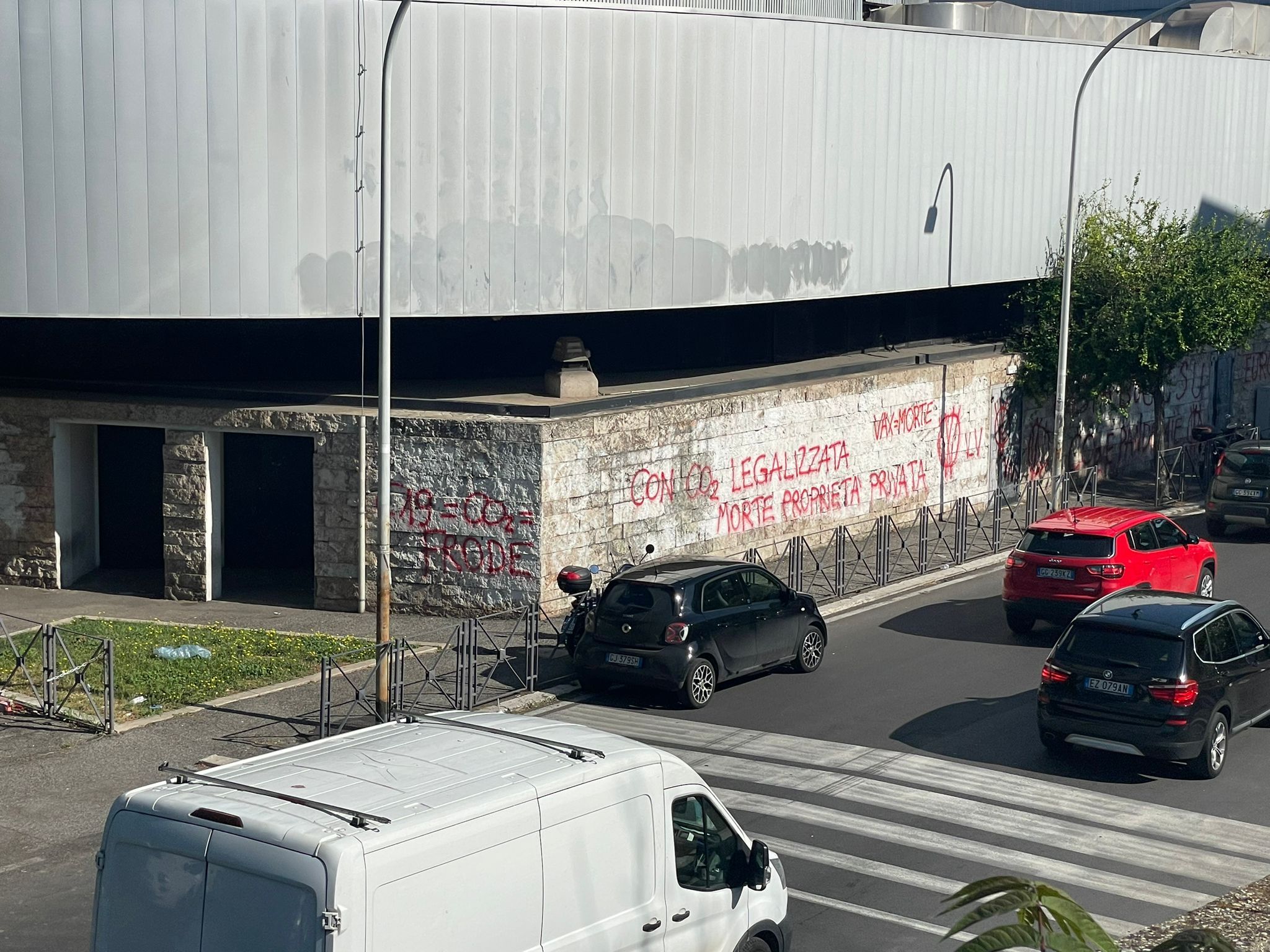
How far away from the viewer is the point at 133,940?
688 cm

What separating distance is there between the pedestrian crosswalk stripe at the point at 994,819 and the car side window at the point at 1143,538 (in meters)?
7.02

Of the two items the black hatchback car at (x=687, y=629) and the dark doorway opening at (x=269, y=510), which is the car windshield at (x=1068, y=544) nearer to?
the black hatchback car at (x=687, y=629)

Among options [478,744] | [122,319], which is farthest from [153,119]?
[478,744]

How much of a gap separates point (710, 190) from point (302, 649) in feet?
31.6

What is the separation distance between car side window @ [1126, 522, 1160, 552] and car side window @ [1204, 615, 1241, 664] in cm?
470

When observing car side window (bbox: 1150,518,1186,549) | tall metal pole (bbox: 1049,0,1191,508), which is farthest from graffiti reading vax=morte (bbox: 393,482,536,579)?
tall metal pole (bbox: 1049,0,1191,508)

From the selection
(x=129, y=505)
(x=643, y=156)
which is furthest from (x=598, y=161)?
(x=129, y=505)

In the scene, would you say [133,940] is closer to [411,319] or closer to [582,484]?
[582,484]

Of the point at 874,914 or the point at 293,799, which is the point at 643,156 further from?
the point at 293,799

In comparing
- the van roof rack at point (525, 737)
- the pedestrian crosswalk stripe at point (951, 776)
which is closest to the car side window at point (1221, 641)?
the pedestrian crosswalk stripe at point (951, 776)

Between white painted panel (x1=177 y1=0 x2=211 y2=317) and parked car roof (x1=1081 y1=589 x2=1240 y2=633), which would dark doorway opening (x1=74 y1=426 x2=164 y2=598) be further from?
parked car roof (x1=1081 y1=589 x2=1240 y2=633)

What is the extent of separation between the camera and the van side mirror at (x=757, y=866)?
27.8 feet

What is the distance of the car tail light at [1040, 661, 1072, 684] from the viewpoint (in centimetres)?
1363

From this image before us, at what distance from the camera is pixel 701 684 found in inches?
631
